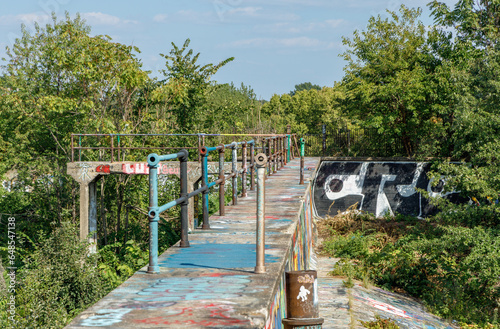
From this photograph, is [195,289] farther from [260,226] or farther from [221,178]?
[221,178]

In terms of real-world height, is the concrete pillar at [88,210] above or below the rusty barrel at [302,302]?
below

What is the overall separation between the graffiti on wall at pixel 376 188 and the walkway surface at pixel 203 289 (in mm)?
15112

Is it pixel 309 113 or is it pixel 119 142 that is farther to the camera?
pixel 309 113

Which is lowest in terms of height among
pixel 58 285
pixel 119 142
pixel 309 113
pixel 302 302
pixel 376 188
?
pixel 58 285

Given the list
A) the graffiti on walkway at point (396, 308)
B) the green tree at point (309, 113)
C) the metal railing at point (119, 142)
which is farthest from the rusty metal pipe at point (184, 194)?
the green tree at point (309, 113)

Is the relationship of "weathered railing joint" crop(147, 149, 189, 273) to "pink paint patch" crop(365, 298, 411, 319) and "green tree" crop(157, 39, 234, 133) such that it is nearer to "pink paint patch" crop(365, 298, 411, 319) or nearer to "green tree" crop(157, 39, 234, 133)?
"pink paint patch" crop(365, 298, 411, 319)

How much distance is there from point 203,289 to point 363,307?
7339 mm

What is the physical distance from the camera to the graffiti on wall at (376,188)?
20.2 m

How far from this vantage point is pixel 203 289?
12.2 feet

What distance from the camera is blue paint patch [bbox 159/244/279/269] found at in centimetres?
445

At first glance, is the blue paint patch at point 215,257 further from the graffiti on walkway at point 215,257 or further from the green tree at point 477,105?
the green tree at point 477,105

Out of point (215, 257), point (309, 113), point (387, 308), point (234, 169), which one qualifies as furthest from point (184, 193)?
point (309, 113)

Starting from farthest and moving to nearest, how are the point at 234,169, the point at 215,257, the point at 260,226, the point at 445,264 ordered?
the point at 445,264 → the point at 234,169 → the point at 215,257 → the point at 260,226

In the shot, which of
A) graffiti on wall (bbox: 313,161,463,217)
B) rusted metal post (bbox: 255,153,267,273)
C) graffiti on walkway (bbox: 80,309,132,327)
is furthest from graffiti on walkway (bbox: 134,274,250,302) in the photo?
graffiti on wall (bbox: 313,161,463,217)
